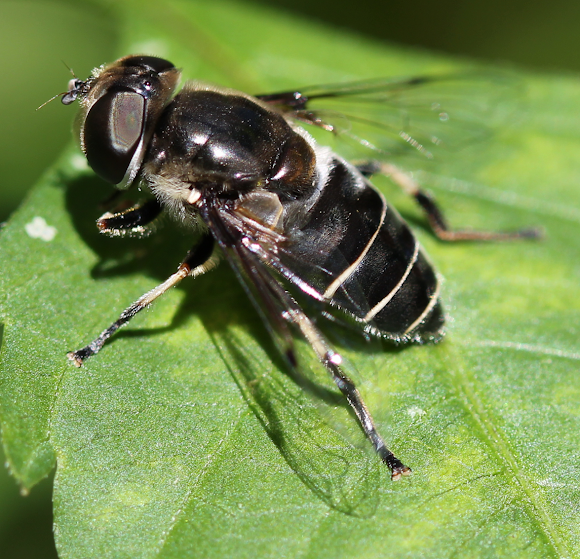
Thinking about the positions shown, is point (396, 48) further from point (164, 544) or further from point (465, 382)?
point (164, 544)

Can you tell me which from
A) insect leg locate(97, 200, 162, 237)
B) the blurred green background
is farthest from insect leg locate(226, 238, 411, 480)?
the blurred green background

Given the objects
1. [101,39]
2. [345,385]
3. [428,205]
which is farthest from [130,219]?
[101,39]

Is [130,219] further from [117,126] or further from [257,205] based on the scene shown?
[257,205]

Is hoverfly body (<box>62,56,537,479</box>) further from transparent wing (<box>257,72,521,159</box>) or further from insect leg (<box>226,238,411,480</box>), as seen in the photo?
transparent wing (<box>257,72,521,159</box>)

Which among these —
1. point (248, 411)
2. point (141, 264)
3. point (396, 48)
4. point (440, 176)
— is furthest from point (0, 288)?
point (396, 48)

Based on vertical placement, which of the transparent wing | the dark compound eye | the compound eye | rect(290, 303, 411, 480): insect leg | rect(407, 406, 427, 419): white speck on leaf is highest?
the dark compound eye

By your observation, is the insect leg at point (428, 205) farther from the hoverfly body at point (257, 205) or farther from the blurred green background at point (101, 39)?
the blurred green background at point (101, 39)
